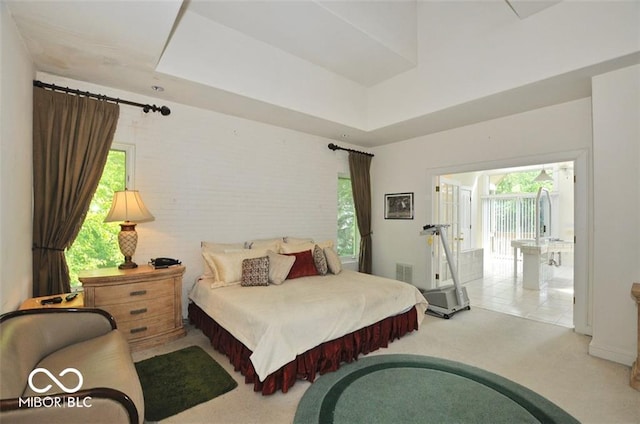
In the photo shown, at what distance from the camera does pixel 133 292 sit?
9.16 ft

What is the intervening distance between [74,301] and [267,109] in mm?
2805

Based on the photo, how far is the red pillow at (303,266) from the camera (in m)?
3.55

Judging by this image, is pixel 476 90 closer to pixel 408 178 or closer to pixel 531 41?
pixel 531 41

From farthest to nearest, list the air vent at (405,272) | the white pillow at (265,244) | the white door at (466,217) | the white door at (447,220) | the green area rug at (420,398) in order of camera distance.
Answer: the white door at (466,217) < the air vent at (405,272) < the white door at (447,220) < the white pillow at (265,244) < the green area rug at (420,398)

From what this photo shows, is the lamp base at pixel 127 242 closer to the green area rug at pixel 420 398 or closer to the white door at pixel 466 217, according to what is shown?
the green area rug at pixel 420 398

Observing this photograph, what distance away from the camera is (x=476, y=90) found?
340 centimetres

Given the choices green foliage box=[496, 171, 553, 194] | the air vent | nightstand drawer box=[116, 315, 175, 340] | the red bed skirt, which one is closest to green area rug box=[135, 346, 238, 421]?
the red bed skirt

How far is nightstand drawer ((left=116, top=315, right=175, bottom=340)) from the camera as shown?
2.76m

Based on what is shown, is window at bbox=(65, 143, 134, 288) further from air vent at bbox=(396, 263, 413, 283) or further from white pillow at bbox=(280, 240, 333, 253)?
air vent at bbox=(396, 263, 413, 283)

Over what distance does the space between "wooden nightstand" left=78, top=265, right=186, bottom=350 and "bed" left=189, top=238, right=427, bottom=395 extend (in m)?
0.31

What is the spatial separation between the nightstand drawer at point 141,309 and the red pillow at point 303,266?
4.26ft

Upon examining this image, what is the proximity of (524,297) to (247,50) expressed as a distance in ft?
18.2

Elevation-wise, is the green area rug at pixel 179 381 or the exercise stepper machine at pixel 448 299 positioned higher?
the exercise stepper machine at pixel 448 299

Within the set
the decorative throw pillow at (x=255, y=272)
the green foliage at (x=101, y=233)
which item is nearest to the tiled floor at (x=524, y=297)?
the decorative throw pillow at (x=255, y=272)
